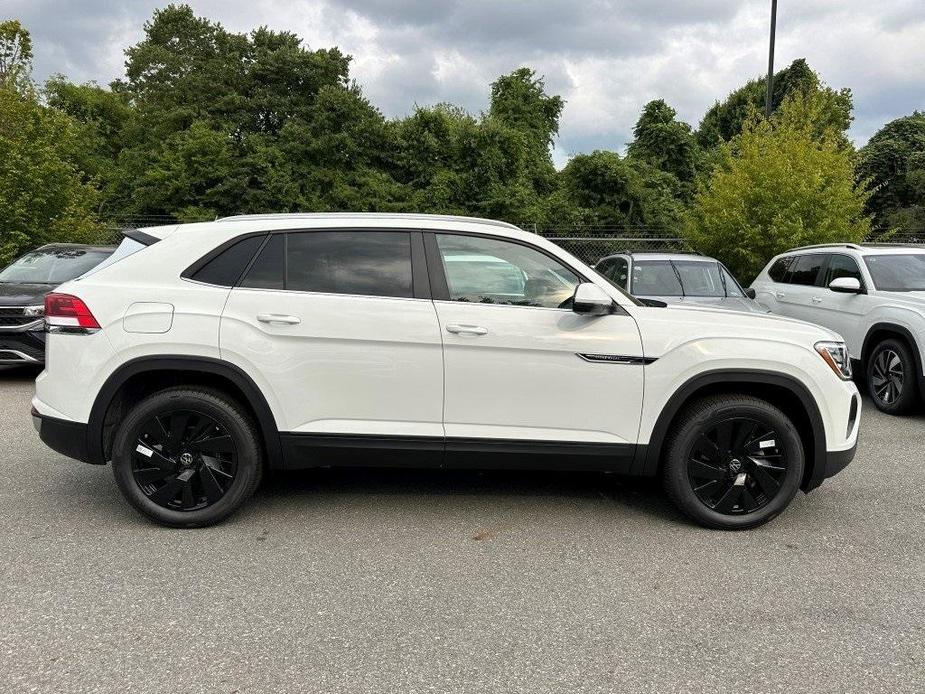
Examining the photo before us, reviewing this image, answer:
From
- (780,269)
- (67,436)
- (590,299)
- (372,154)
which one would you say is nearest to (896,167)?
(372,154)

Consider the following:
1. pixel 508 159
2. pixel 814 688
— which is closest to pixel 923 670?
pixel 814 688

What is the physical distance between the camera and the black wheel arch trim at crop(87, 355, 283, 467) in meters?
3.67

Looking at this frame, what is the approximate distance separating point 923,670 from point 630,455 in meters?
1.59

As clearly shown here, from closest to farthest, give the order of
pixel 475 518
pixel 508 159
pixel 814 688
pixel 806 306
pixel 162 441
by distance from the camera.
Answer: pixel 814 688
pixel 162 441
pixel 475 518
pixel 806 306
pixel 508 159

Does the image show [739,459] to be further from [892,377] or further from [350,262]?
[892,377]

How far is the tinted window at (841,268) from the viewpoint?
25.4ft

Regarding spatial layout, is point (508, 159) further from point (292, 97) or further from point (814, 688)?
point (814, 688)

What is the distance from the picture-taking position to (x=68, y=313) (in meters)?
3.71

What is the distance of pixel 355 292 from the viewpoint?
3.79m

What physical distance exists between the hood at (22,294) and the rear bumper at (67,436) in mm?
4407

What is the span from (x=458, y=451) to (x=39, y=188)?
11.9 meters

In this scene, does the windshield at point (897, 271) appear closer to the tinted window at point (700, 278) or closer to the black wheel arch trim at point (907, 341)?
the black wheel arch trim at point (907, 341)

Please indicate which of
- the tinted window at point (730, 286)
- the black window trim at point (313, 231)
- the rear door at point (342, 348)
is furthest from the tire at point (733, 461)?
the tinted window at point (730, 286)

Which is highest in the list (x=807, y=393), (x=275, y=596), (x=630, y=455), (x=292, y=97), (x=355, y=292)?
(x=292, y=97)
